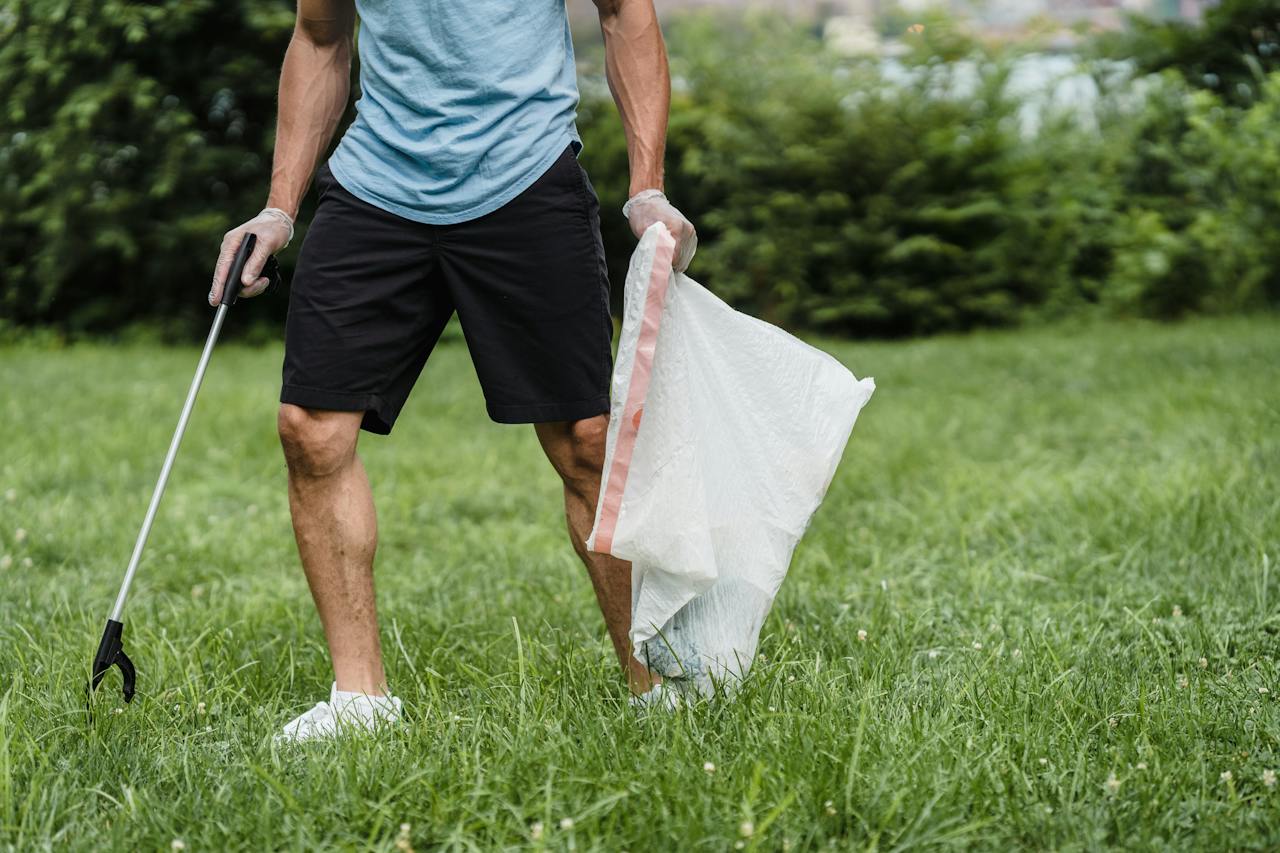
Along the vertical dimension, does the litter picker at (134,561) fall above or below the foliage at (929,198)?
above

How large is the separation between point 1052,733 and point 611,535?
87 centimetres

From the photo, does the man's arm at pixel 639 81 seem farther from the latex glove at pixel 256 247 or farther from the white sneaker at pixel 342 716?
the white sneaker at pixel 342 716

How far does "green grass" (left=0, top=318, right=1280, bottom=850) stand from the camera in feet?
6.96

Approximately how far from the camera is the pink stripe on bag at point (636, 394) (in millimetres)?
2529

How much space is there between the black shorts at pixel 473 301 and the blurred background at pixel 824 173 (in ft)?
31.7

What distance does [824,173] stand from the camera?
13203 millimetres

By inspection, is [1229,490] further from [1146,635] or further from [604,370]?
[604,370]

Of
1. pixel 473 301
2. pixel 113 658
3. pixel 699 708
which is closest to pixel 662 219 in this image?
pixel 473 301

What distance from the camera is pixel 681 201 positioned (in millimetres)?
14516

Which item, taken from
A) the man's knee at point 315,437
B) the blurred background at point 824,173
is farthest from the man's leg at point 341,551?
the blurred background at point 824,173

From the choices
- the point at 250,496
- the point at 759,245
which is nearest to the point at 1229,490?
the point at 250,496

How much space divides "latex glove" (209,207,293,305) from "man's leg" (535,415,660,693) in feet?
2.13

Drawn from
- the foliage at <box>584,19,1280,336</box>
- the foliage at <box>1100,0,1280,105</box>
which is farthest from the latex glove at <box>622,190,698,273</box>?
the foliage at <box>584,19,1280,336</box>

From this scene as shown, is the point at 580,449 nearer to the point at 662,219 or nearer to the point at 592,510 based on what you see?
the point at 592,510
